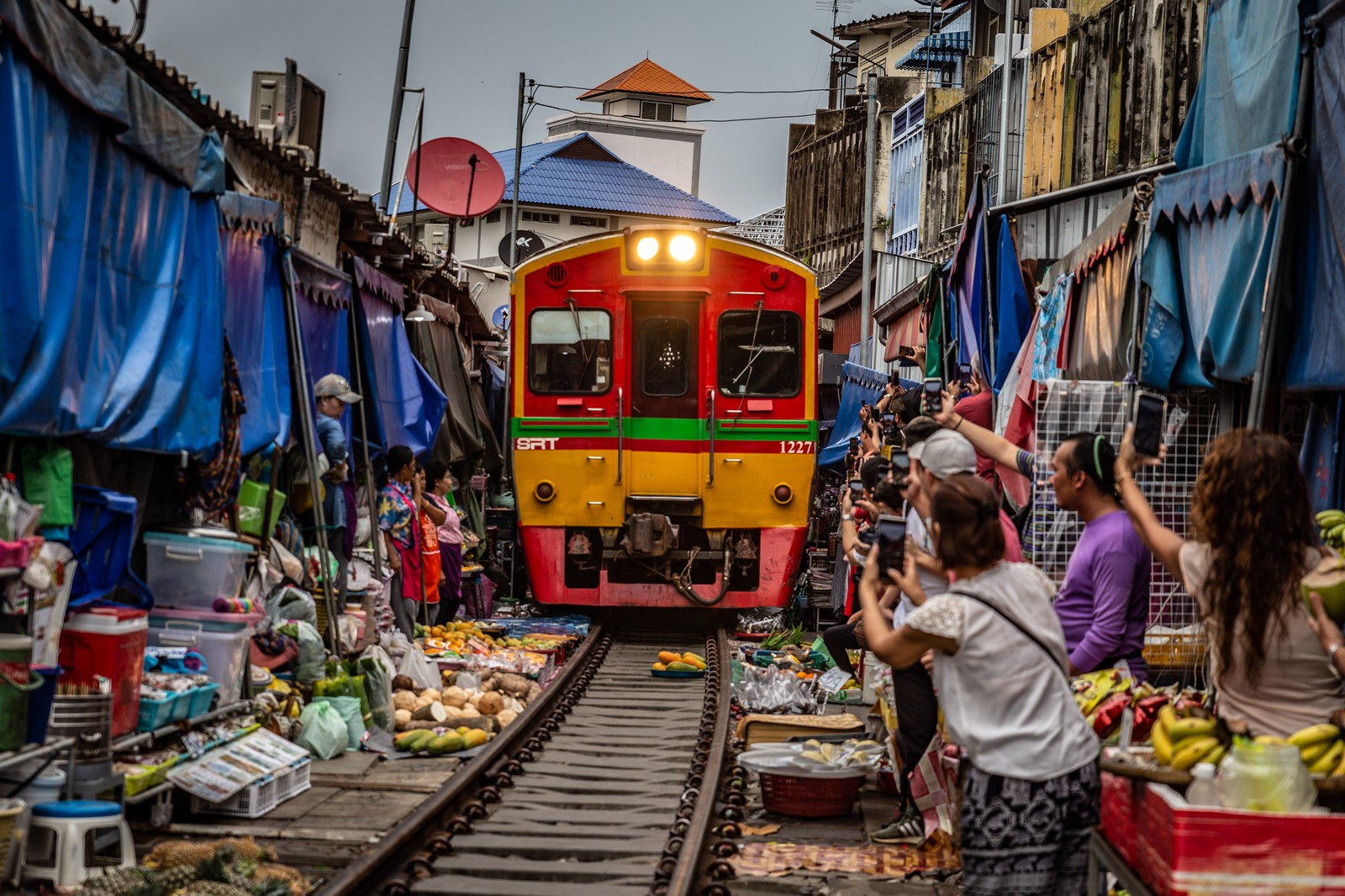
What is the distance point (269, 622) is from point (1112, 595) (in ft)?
16.4

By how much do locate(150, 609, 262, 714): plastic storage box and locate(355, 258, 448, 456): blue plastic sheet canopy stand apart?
412 cm

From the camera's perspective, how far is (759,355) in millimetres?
13555

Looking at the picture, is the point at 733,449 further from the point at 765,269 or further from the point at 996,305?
the point at 996,305

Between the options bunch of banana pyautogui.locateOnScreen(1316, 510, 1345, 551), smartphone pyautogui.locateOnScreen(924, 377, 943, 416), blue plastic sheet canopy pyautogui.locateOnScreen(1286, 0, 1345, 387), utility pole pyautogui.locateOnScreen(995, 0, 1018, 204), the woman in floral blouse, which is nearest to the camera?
bunch of banana pyautogui.locateOnScreen(1316, 510, 1345, 551)

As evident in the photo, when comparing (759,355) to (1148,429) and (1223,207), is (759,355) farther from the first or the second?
(1148,429)

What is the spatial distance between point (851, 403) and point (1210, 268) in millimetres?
10764

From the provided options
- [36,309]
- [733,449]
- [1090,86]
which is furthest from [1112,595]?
[1090,86]

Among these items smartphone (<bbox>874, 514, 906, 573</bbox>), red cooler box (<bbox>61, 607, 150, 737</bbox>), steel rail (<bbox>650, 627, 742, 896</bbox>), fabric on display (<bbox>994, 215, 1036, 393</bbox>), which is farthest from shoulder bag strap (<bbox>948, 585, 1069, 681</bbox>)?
fabric on display (<bbox>994, 215, 1036, 393</bbox>)

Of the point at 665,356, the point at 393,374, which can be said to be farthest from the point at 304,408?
the point at 665,356

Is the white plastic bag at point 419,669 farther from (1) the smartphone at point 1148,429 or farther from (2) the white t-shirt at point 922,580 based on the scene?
(1) the smartphone at point 1148,429

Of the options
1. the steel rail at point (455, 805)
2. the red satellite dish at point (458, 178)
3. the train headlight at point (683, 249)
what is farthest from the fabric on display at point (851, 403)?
the steel rail at point (455, 805)

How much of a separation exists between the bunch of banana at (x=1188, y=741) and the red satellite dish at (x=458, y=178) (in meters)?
12.7

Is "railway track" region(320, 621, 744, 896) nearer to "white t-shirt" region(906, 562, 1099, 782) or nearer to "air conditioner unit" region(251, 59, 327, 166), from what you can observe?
"white t-shirt" region(906, 562, 1099, 782)

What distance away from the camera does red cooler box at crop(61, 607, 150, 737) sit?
6035 millimetres
